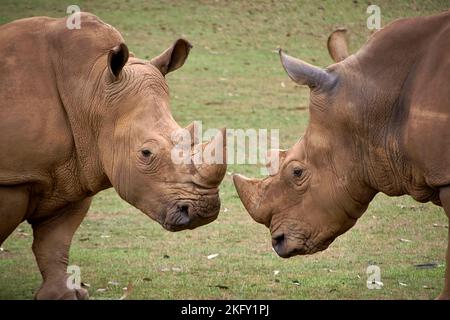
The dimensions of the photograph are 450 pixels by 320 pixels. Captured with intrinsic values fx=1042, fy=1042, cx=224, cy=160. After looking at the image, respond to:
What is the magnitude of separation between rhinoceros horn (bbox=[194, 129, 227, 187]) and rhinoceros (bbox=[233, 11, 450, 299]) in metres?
0.62

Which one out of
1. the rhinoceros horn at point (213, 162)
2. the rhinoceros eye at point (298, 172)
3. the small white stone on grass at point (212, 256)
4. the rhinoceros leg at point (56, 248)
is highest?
the rhinoceros horn at point (213, 162)

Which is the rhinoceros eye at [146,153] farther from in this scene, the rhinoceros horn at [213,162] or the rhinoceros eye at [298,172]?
the rhinoceros eye at [298,172]

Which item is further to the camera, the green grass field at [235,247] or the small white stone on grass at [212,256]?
the small white stone on grass at [212,256]

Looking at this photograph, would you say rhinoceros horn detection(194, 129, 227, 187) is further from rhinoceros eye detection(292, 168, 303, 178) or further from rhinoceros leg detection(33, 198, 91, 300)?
rhinoceros leg detection(33, 198, 91, 300)

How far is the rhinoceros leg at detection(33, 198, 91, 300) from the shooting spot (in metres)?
8.55

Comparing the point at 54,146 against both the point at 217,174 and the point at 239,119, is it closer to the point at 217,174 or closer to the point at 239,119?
the point at 217,174

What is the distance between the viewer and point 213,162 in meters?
7.55

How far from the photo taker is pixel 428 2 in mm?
23375

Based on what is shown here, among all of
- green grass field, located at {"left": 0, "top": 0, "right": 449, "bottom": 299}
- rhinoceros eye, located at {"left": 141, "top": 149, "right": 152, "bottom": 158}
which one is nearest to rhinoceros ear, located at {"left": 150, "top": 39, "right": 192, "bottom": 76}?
rhinoceros eye, located at {"left": 141, "top": 149, "right": 152, "bottom": 158}

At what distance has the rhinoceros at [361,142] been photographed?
23.5 ft

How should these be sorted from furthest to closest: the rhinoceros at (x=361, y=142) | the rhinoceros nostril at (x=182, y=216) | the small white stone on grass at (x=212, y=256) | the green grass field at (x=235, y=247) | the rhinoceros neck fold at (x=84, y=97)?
the small white stone on grass at (x=212, y=256) < the green grass field at (x=235, y=247) < the rhinoceros neck fold at (x=84, y=97) < the rhinoceros nostril at (x=182, y=216) < the rhinoceros at (x=361, y=142)

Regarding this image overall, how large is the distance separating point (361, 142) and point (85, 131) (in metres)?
2.12

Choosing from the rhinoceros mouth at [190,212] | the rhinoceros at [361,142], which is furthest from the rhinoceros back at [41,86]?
the rhinoceros at [361,142]
